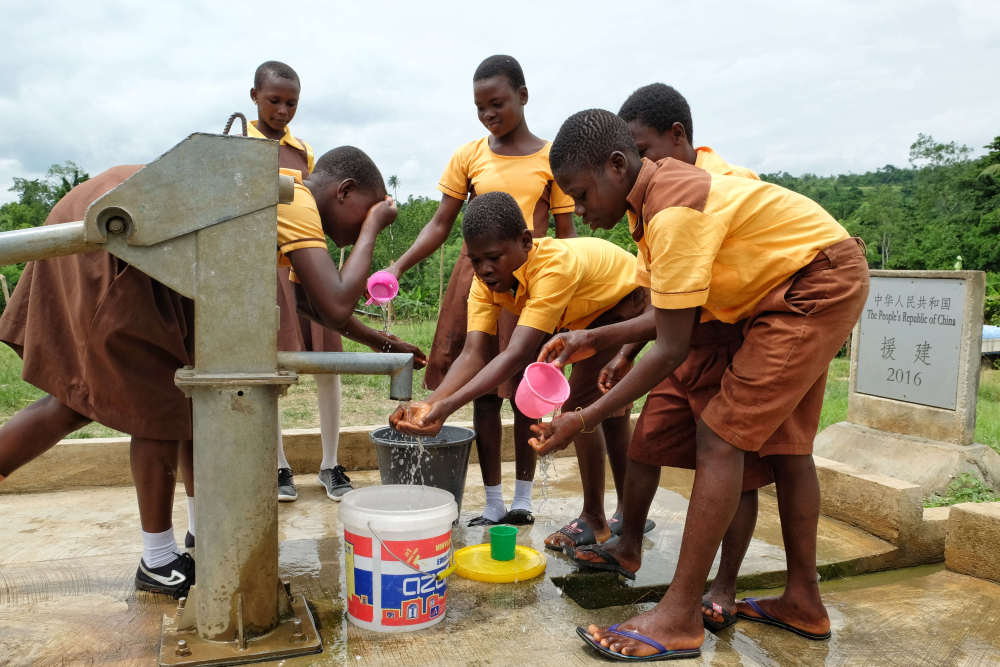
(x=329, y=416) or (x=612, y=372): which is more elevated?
(x=612, y=372)

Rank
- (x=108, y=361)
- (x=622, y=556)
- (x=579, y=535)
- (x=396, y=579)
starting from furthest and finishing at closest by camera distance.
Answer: (x=579, y=535)
(x=622, y=556)
(x=108, y=361)
(x=396, y=579)

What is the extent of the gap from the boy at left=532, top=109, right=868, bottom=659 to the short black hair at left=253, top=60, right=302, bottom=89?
217 centimetres

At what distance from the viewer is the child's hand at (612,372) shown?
2725 millimetres

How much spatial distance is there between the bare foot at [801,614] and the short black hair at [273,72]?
3226 mm

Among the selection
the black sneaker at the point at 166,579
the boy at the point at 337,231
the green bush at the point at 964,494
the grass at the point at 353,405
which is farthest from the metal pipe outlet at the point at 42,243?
the green bush at the point at 964,494

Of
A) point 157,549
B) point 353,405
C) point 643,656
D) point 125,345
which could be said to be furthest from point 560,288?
point 353,405

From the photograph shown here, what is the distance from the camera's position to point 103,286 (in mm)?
2254

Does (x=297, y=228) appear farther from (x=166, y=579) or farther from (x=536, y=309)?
(x=166, y=579)

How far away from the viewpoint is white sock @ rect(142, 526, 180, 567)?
95.3 inches

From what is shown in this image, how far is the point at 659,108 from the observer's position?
297 centimetres

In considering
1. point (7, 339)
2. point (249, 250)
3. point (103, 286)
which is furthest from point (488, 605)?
point (7, 339)

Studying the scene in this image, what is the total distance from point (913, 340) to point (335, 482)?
3.46 m

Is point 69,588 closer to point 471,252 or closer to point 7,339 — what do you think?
point 7,339

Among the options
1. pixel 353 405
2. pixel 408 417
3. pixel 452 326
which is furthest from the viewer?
pixel 353 405
